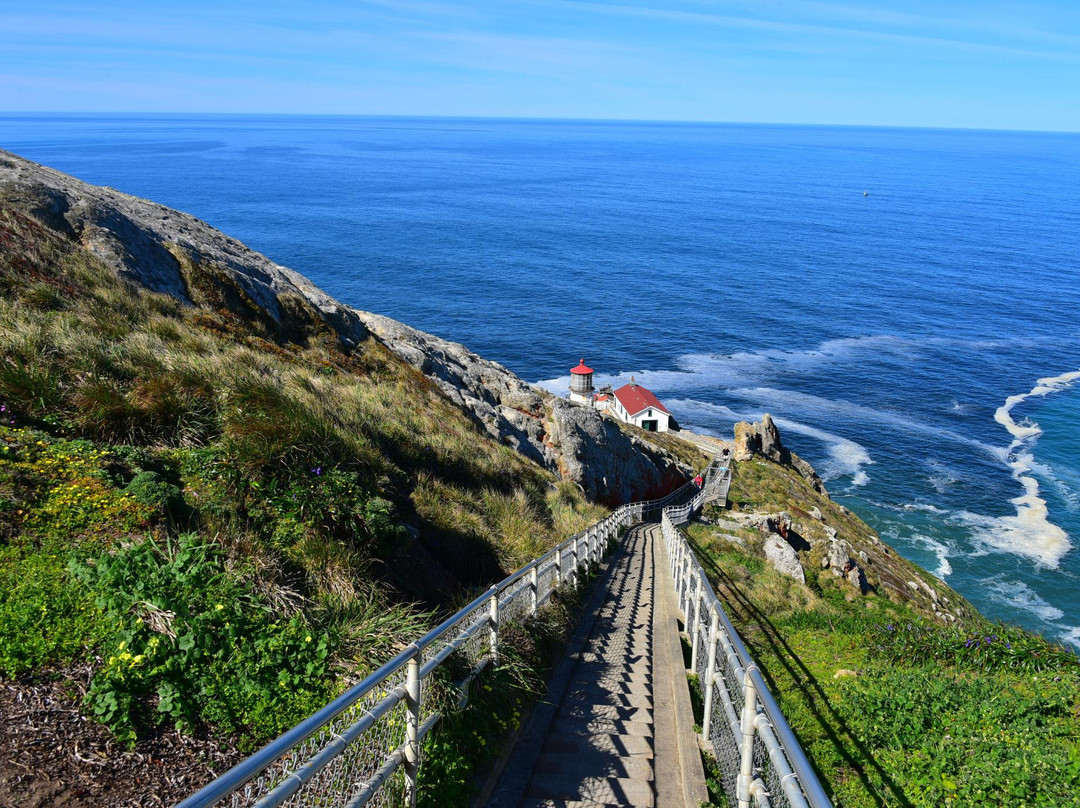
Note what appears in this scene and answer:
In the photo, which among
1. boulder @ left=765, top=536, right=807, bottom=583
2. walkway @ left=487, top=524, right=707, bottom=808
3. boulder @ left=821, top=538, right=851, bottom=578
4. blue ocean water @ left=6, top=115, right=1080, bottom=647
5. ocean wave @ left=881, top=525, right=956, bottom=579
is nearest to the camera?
walkway @ left=487, top=524, right=707, bottom=808

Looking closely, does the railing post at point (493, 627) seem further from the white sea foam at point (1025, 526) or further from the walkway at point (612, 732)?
the white sea foam at point (1025, 526)

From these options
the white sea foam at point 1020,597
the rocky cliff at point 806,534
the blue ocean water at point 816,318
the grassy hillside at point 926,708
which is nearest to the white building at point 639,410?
the rocky cliff at point 806,534

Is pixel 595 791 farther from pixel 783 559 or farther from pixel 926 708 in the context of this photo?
pixel 783 559

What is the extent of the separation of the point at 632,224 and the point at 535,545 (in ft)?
433

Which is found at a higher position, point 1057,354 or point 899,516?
point 1057,354

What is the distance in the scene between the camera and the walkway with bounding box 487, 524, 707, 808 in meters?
4.95

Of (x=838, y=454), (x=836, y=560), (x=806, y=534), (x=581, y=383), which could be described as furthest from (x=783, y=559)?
(x=838, y=454)

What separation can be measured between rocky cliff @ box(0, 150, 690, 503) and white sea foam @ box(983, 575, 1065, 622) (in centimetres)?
1696

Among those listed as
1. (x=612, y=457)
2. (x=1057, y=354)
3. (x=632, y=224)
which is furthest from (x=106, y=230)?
(x=632, y=224)

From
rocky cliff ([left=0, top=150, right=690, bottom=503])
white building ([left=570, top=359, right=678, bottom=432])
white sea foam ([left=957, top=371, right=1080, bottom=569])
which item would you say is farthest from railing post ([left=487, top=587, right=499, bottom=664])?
white sea foam ([left=957, top=371, right=1080, bottom=569])

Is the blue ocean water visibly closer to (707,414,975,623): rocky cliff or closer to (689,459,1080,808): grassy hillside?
(707,414,975,623): rocky cliff

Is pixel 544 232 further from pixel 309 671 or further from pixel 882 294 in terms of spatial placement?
pixel 309 671

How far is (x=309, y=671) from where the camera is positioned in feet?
15.7

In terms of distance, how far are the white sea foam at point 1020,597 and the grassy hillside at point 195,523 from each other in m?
32.5
